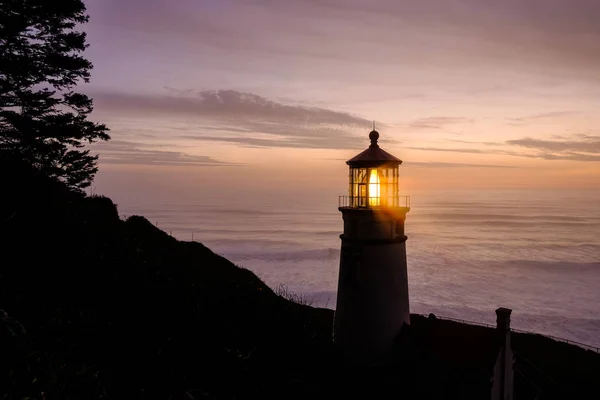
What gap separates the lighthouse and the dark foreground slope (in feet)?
15.8

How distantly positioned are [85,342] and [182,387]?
162 cm

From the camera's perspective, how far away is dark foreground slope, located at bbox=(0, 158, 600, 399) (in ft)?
17.0

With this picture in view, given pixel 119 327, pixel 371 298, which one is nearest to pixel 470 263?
pixel 371 298

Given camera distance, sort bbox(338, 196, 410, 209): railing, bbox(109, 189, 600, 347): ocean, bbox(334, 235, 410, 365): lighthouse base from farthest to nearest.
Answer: bbox(109, 189, 600, 347): ocean → bbox(338, 196, 410, 209): railing → bbox(334, 235, 410, 365): lighthouse base

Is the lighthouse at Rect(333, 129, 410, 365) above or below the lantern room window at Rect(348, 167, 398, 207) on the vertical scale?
below

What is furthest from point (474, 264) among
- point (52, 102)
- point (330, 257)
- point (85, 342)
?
point (85, 342)

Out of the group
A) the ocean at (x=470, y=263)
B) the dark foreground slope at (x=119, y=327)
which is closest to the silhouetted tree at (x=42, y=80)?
the dark foreground slope at (x=119, y=327)

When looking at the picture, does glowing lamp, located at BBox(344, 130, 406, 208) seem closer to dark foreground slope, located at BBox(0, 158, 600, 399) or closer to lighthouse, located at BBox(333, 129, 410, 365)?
lighthouse, located at BBox(333, 129, 410, 365)

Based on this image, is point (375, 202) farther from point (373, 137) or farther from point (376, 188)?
point (373, 137)

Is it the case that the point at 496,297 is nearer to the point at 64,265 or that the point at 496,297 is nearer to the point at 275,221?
the point at 64,265

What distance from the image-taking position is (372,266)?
46.8 ft

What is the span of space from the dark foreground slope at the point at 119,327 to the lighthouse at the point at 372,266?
482 cm

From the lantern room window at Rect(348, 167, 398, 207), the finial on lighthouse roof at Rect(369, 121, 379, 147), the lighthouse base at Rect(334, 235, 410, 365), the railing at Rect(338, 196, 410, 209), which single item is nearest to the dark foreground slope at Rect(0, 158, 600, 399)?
the lighthouse base at Rect(334, 235, 410, 365)

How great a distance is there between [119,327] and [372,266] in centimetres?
955
